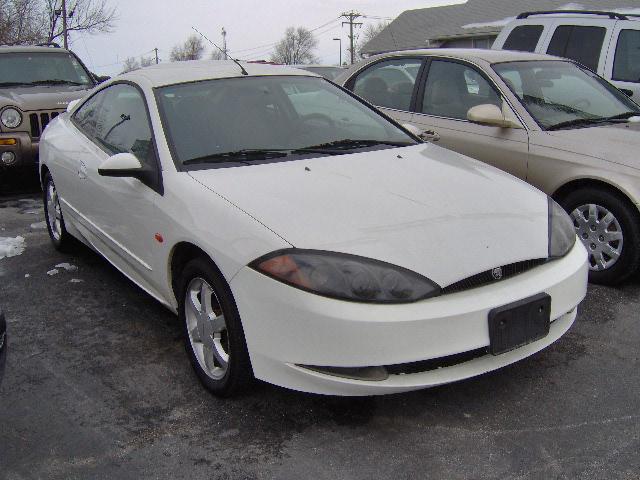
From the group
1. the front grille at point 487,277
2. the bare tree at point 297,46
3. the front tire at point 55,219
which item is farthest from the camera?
the bare tree at point 297,46

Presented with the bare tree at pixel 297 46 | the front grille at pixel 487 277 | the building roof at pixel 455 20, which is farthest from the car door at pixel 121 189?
the bare tree at pixel 297 46

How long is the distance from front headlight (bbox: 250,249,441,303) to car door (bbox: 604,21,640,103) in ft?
17.9

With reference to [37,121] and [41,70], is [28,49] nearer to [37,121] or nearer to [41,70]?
[41,70]

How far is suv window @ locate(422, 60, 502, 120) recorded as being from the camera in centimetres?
511

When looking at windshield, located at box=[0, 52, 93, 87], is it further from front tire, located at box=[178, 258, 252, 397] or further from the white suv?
front tire, located at box=[178, 258, 252, 397]

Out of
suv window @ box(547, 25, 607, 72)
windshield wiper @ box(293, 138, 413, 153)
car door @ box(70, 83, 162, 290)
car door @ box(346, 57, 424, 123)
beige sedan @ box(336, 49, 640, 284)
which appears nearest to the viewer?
car door @ box(70, 83, 162, 290)

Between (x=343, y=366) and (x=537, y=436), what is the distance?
86 centimetres

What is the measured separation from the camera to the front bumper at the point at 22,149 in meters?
7.29

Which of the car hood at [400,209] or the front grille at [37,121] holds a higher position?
the car hood at [400,209]

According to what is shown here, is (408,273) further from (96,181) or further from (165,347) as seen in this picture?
(96,181)

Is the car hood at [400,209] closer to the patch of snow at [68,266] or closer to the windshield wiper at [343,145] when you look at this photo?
the windshield wiper at [343,145]

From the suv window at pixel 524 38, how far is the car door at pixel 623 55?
82cm

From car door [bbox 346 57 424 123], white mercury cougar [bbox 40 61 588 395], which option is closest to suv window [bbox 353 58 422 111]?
car door [bbox 346 57 424 123]

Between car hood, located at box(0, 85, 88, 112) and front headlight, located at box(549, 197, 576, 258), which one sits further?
car hood, located at box(0, 85, 88, 112)
